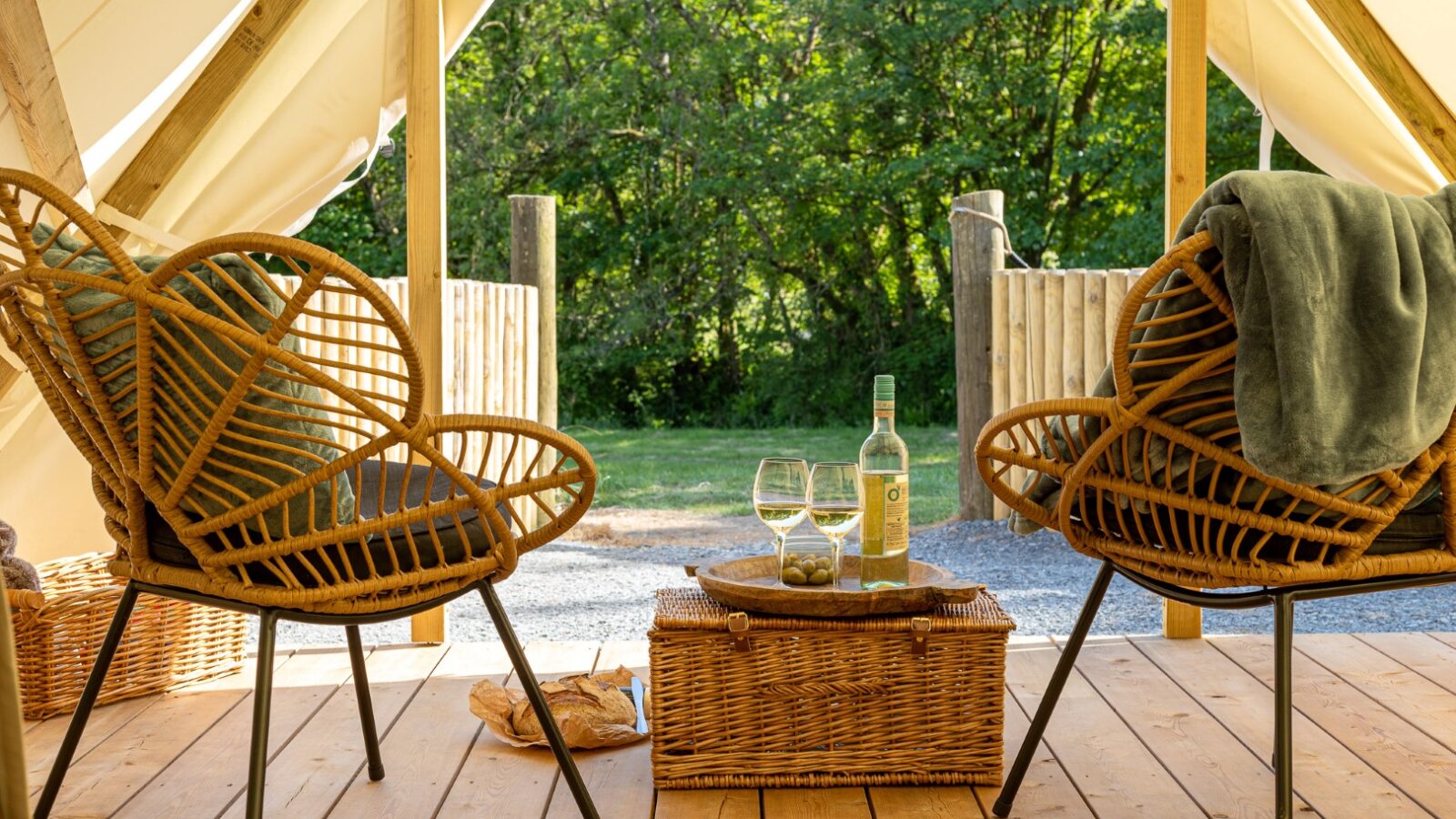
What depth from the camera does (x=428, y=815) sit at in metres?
1.90

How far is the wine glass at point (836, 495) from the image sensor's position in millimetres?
1896

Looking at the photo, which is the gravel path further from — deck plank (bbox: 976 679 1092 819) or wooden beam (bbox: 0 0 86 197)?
deck plank (bbox: 976 679 1092 819)

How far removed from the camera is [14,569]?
2.35 metres

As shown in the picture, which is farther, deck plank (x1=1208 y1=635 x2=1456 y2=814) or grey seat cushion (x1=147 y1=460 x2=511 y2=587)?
deck plank (x1=1208 y1=635 x2=1456 y2=814)

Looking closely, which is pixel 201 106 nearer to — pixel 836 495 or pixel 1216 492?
pixel 836 495

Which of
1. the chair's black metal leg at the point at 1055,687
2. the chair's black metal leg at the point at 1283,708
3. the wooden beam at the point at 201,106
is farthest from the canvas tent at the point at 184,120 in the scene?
the chair's black metal leg at the point at 1283,708

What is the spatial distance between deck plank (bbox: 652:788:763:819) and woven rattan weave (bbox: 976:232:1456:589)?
27.0 inches

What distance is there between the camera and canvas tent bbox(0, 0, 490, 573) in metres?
2.67

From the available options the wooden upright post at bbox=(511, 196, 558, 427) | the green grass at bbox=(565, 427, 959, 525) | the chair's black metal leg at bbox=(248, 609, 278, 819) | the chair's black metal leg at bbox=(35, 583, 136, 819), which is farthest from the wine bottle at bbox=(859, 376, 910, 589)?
the green grass at bbox=(565, 427, 959, 525)

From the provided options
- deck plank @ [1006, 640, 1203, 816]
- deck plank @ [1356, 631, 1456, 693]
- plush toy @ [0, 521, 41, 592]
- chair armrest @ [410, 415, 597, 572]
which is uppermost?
chair armrest @ [410, 415, 597, 572]

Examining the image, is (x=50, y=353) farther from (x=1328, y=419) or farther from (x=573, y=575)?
(x=573, y=575)

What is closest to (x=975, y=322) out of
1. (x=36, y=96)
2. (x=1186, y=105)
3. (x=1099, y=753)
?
(x=1186, y=105)

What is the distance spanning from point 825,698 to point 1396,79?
6.88ft

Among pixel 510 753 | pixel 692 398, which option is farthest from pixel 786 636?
pixel 692 398
